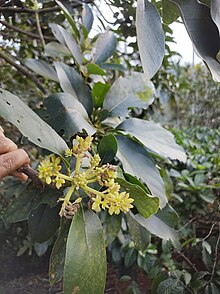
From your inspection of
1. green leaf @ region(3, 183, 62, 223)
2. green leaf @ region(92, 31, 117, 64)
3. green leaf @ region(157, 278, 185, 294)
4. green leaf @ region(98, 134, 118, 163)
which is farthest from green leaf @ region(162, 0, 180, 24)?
green leaf @ region(157, 278, 185, 294)

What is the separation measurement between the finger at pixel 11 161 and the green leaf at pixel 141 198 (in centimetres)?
12

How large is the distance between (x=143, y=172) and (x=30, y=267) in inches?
36.5

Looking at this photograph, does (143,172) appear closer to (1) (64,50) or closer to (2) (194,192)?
(1) (64,50)

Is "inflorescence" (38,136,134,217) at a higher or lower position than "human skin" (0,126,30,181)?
lower

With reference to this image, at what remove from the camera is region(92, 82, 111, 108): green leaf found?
2.33ft

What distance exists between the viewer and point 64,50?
0.90 metres

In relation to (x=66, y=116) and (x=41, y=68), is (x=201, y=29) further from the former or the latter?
(x=41, y=68)

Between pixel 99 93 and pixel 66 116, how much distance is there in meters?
0.13

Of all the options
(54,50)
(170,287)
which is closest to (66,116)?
(54,50)

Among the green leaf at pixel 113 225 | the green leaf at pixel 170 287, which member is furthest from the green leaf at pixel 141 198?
the green leaf at pixel 170 287

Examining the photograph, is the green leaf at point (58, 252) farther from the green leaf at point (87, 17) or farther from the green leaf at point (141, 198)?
the green leaf at point (87, 17)

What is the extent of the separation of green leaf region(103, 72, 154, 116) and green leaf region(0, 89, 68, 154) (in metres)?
0.25

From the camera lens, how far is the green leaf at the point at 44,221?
26.2 inches

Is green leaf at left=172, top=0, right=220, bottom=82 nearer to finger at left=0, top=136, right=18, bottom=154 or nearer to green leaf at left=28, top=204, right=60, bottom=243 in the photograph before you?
finger at left=0, top=136, right=18, bottom=154
